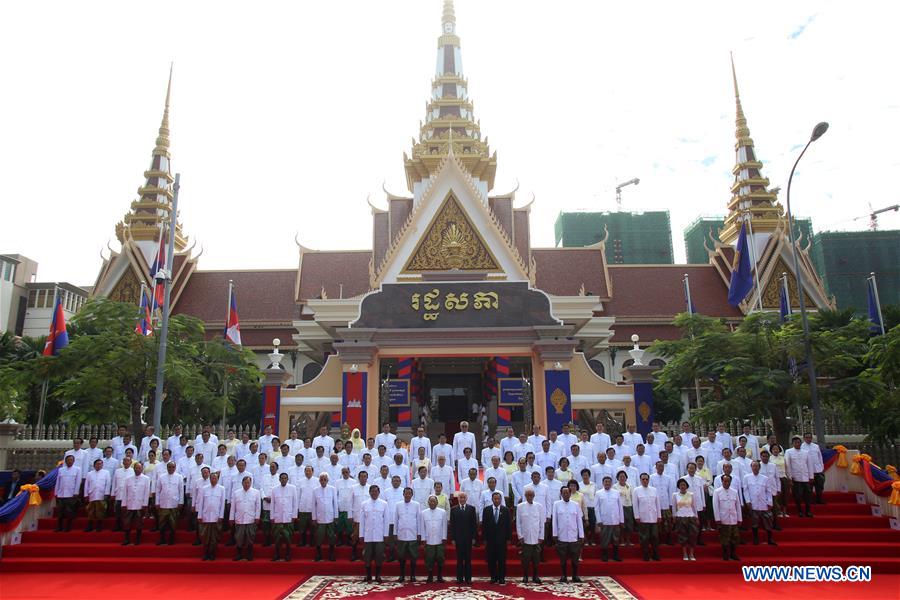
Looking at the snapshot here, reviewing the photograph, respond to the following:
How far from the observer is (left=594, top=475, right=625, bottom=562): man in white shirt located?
9.60m

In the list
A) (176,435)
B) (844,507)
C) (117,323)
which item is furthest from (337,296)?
(844,507)

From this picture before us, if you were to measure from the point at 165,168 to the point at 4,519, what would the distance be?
105ft

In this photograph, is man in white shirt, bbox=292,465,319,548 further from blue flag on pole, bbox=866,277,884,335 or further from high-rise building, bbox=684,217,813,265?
high-rise building, bbox=684,217,813,265

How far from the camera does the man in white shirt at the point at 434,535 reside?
29.4 ft

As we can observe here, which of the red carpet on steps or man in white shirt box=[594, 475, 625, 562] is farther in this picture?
man in white shirt box=[594, 475, 625, 562]

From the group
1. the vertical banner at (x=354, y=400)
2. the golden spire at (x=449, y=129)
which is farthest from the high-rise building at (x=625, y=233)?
the vertical banner at (x=354, y=400)

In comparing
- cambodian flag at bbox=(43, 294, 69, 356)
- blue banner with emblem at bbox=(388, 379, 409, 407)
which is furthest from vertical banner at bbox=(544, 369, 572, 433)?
cambodian flag at bbox=(43, 294, 69, 356)

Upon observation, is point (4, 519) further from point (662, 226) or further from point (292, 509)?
point (662, 226)

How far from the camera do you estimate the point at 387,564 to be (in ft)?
31.3

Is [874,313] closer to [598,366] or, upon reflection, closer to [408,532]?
[598,366]

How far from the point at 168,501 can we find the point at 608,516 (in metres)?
6.69

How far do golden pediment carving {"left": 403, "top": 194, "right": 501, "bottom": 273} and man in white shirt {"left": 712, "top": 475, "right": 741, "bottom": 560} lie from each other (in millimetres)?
14131

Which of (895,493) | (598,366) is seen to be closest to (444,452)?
(895,493)

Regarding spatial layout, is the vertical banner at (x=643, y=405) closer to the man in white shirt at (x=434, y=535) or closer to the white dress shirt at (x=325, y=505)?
the man in white shirt at (x=434, y=535)
